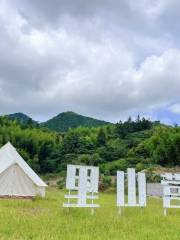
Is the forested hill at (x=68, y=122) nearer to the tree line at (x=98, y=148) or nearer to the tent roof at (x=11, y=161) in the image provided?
the tree line at (x=98, y=148)

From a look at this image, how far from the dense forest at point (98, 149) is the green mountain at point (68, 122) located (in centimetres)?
3108

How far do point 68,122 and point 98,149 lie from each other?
4289 cm

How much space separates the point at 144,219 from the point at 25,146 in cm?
3301

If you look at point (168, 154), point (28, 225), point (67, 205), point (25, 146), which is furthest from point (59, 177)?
point (28, 225)

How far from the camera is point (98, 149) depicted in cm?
4194

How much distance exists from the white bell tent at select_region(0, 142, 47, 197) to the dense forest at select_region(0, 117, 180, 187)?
15.0 m

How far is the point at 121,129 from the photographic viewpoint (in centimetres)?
5094

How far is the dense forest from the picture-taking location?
34469mm

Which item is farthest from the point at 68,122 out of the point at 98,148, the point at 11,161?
the point at 11,161

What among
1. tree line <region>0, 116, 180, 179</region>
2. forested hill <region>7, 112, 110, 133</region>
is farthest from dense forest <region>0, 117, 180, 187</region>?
forested hill <region>7, 112, 110, 133</region>

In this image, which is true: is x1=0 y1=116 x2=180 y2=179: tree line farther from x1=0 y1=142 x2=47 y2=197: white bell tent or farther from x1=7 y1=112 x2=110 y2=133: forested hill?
x1=7 y1=112 x2=110 y2=133: forested hill

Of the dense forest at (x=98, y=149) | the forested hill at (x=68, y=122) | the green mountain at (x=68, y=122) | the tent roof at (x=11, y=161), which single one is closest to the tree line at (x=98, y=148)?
the dense forest at (x=98, y=149)

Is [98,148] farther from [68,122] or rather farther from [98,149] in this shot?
[68,122]

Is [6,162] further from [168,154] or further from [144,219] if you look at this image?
[168,154]
